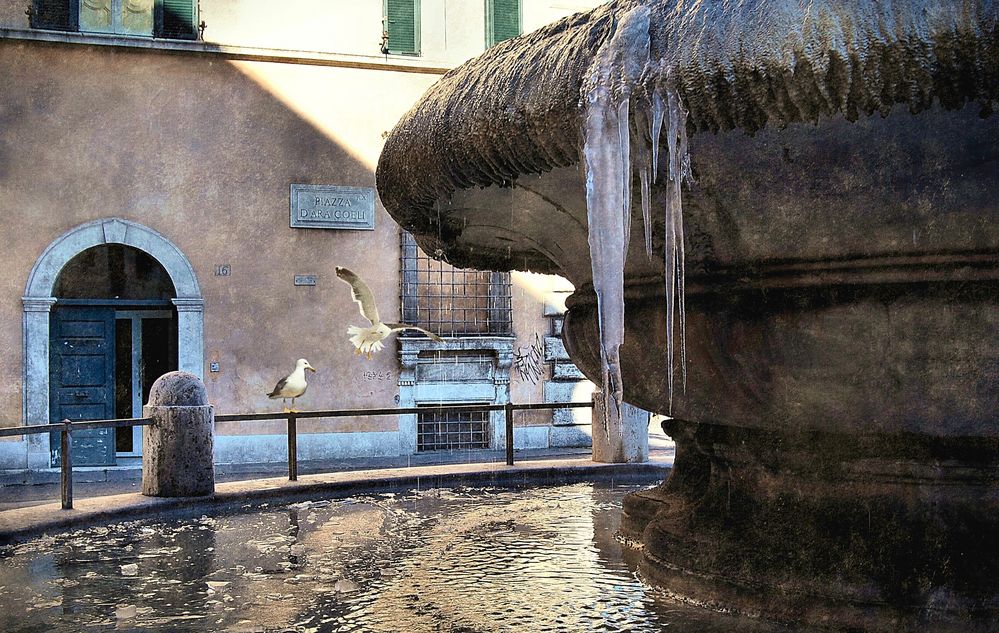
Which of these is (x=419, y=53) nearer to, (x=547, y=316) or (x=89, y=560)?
(x=547, y=316)

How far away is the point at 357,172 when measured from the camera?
44.5 ft

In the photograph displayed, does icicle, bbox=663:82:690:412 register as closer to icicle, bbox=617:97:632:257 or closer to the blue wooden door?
icicle, bbox=617:97:632:257

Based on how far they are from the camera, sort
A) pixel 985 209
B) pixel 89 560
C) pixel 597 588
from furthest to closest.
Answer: pixel 89 560 < pixel 597 588 < pixel 985 209

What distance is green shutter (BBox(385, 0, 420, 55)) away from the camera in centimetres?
1370

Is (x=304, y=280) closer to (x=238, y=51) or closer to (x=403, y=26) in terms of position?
(x=238, y=51)

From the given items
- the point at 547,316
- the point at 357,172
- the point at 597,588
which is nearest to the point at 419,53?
the point at 357,172

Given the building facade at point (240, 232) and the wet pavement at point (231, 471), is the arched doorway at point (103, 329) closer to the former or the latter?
the building facade at point (240, 232)

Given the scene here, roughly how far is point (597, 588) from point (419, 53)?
11238mm

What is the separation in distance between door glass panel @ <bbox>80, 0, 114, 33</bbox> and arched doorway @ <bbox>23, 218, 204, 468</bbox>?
233 cm

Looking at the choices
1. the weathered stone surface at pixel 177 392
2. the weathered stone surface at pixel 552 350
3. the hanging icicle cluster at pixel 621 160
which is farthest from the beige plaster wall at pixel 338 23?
the hanging icicle cluster at pixel 621 160

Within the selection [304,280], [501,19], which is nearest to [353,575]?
[304,280]

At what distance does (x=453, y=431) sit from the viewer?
45.9ft

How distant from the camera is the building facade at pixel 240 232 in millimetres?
12352

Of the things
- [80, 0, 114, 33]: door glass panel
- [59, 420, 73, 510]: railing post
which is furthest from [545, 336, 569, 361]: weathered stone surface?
[59, 420, 73, 510]: railing post
